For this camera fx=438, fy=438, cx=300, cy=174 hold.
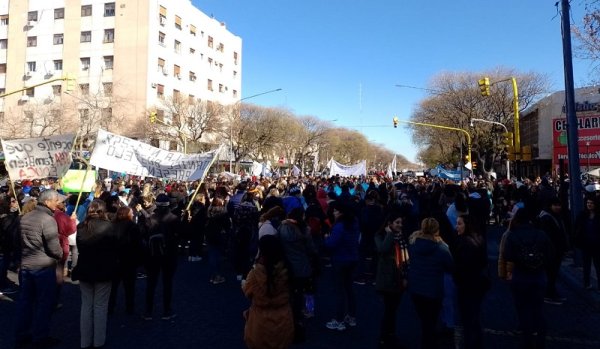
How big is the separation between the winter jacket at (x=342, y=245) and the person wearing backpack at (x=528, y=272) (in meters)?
1.81

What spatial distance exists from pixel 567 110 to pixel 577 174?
136cm

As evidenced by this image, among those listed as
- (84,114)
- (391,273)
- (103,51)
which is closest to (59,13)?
(103,51)

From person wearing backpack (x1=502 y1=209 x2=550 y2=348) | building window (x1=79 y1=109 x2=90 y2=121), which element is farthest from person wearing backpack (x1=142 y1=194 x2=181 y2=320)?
building window (x1=79 y1=109 x2=90 y2=121)

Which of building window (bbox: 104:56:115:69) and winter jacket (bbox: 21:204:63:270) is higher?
building window (bbox: 104:56:115:69)

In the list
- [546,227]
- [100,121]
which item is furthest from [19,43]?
[546,227]

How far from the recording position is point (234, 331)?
5.42 metres

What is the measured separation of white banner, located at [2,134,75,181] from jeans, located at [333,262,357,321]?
477 cm

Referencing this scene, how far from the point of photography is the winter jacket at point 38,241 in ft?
16.0

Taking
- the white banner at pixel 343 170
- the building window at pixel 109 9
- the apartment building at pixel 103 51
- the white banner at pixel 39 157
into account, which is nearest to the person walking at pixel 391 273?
the white banner at pixel 39 157

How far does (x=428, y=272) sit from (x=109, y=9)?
48.5 m

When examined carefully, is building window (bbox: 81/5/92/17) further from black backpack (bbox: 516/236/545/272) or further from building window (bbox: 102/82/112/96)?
black backpack (bbox: 516/236/545/272)

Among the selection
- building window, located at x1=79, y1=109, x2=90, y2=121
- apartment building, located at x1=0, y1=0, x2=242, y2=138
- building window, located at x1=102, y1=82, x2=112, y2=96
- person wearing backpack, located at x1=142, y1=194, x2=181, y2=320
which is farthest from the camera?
apartment building, located at x1=0, y1=0, x2=242, y2=138

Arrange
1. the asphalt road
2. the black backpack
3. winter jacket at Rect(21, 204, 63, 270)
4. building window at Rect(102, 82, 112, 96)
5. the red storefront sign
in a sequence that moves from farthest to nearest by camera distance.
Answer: building window at Rect(102, 82, 112, 96) < the red storefront sign < the asphalt road < winter jacket at Rect(21, 204, 63, 270) < the black backpack

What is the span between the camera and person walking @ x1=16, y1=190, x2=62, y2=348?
4879mm
